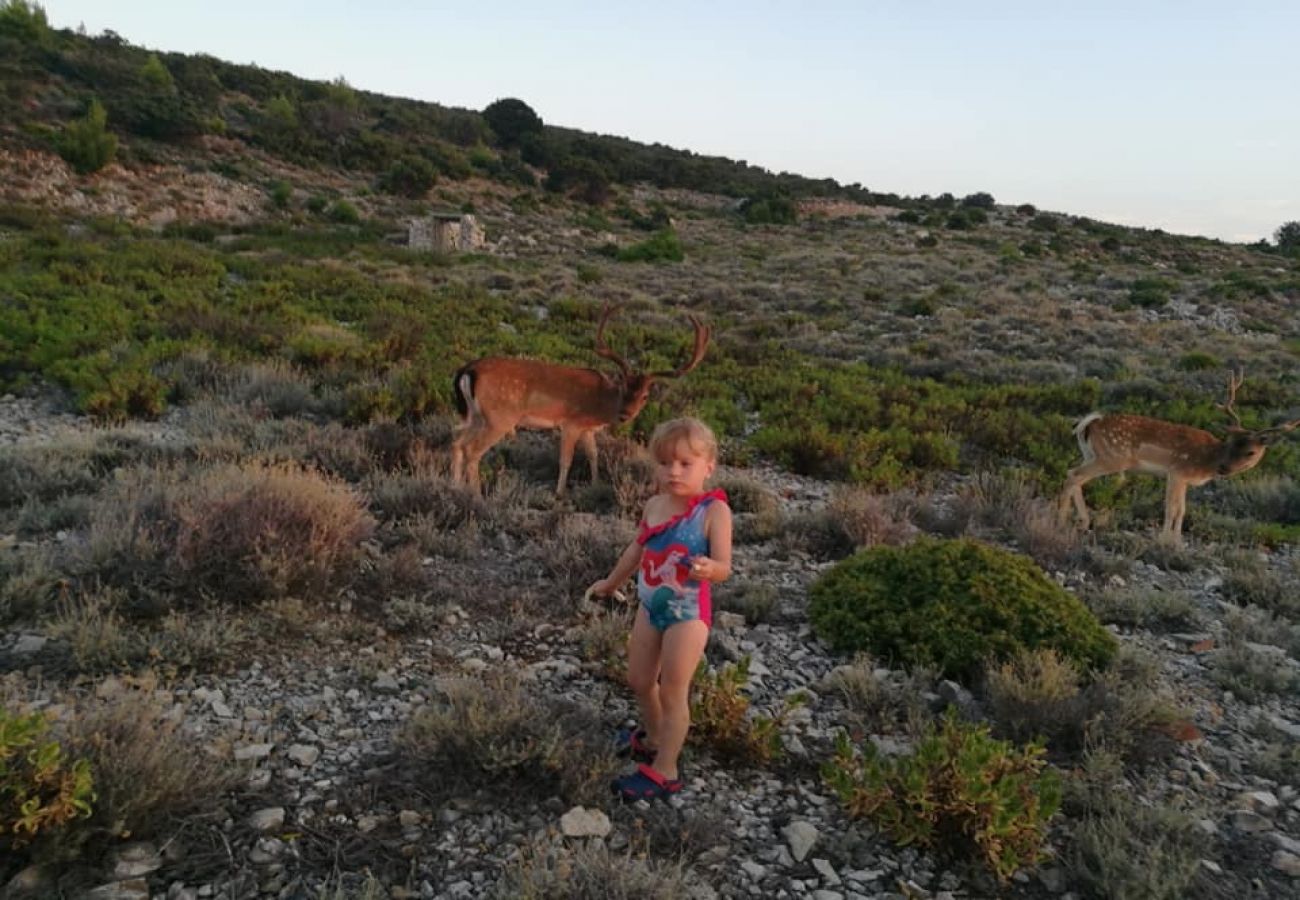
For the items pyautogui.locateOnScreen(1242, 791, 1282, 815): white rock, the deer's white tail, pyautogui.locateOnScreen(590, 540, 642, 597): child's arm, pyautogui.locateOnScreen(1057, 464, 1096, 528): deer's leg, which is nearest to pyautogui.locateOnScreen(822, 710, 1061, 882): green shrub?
pyautogui.locateOnScreen(1242, 791, 1282, 815): white rock

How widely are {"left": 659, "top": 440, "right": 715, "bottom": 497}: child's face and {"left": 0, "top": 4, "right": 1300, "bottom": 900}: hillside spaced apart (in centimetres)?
104

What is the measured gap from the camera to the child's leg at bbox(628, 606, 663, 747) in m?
3.44

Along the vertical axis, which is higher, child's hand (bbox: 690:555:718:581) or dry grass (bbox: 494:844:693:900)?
child's hand (bbox: 690:555:718:581)

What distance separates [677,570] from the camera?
331cm

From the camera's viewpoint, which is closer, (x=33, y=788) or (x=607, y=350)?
(x=33, y=788)

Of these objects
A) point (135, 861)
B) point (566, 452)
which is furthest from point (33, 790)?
point (566, 452)

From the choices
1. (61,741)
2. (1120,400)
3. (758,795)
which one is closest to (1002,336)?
(1120,400)

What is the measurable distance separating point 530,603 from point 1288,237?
62.6 metres

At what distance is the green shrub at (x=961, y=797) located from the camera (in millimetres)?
2992

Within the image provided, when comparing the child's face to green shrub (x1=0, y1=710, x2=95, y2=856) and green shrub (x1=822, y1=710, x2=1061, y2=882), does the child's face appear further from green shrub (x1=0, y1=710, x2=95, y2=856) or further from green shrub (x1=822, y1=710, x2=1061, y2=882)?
green shrub (x1=0, y1=710, x2=95, y2=856)

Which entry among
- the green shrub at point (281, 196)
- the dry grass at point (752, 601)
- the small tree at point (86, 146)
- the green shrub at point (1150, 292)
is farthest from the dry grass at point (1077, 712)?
the green shrub at point (281, 196)

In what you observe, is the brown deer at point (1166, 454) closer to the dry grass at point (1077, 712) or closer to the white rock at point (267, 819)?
the dry grass at point (1077, 712)

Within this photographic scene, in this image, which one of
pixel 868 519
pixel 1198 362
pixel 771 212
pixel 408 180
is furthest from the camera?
pixel 771 212

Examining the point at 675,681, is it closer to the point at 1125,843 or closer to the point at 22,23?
the point at 1125,843
